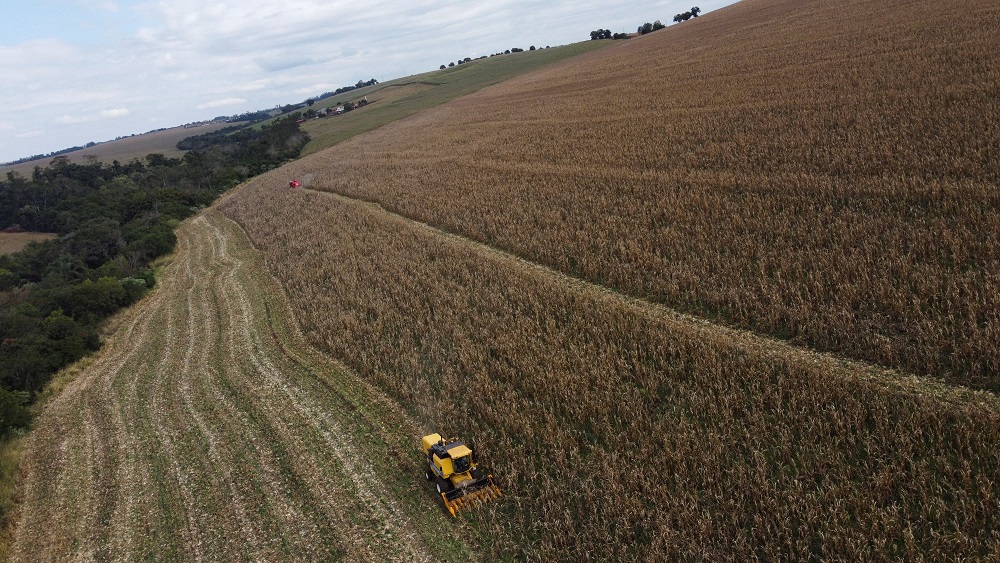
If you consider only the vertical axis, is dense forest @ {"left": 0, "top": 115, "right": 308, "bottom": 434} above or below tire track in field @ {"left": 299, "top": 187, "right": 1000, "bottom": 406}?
above

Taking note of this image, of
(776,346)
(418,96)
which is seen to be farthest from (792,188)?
(418,96)

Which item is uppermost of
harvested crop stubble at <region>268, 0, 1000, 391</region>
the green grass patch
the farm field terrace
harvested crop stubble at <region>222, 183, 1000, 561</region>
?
the green grass patch

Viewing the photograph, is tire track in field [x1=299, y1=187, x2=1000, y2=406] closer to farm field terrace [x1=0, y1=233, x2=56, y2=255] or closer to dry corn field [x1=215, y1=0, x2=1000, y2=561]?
dry corn field [x1=215, y1=0, x2=1000, y2=561]

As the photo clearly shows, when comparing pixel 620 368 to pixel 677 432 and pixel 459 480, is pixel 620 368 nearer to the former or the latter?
pixel 677 432

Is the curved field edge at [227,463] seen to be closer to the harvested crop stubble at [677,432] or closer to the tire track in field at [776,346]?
the harvested crop stubble at [677,432]

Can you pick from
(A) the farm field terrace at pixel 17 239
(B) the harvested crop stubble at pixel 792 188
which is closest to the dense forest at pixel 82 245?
(A) the farm field terrace at pixel 17 239

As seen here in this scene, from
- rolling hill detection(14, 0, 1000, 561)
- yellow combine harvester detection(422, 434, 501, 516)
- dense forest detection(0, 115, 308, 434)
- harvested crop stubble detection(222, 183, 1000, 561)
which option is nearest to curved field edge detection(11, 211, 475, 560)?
rolling hill detection(14, 0, 1000, 561)

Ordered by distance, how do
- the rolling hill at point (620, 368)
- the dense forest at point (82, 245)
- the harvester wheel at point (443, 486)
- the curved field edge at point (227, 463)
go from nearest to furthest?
the rolling hill at point (620, 368) → the harvester wheel at point (443, 486) → the curved field edge at point (227, 463) → the dense forest at point (82, 245)
